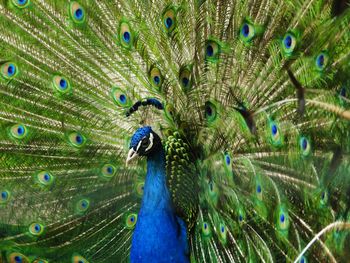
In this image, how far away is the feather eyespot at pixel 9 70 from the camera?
3.37m

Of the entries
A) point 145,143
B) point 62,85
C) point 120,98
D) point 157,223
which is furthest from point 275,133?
point 62,85

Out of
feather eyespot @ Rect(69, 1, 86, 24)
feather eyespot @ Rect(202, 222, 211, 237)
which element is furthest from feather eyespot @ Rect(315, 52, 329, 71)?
feather eyespot @ Rect(69, 1, 86, 24)

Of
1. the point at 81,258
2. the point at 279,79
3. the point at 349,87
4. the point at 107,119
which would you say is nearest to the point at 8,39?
the point at 107,119

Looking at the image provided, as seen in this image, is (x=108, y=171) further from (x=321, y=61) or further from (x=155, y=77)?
(x=321, y=61)

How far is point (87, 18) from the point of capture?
10.7 feet

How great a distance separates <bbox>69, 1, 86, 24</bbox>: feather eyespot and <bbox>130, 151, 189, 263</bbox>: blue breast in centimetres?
71

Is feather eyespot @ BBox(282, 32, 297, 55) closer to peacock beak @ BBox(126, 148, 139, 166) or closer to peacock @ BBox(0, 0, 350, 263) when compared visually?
peacock @ BBox(0, 0, 350, 263)

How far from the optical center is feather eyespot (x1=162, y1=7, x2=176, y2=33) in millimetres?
3012

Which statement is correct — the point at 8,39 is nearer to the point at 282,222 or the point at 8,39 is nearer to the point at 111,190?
the point at 111,190

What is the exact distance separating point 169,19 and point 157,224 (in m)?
0.82

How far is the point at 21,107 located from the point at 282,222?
1333mm

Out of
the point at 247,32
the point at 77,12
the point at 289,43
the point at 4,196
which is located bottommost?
the point at 4,196

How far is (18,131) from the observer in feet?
11.3

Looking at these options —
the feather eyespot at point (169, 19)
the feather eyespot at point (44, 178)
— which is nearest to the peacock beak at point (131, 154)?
the feather eyespot at point (169, 19)
